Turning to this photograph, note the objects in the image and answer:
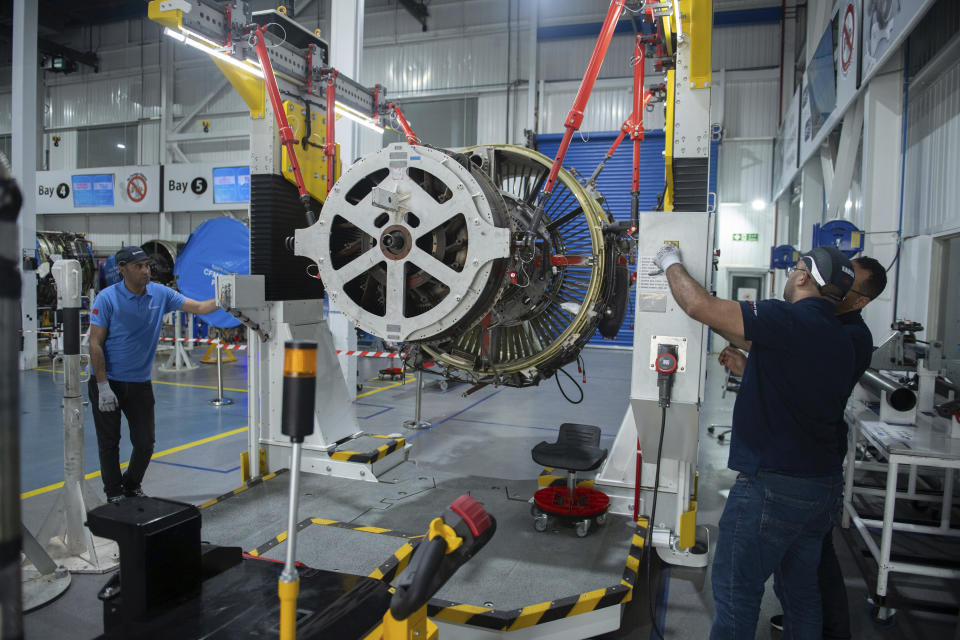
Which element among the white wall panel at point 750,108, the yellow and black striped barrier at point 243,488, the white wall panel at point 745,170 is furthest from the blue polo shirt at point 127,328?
the white wall panel at point 750,108

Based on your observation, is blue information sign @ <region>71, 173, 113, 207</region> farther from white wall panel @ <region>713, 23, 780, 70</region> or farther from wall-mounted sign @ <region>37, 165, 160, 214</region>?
white wall panel @ <region>713, 23, 780, 70</region>

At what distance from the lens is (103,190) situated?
1509 cm

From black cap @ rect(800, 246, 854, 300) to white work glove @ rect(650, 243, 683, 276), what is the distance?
20.3 inches

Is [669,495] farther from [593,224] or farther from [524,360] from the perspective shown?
[593,224]

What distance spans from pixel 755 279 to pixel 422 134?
8051 mm

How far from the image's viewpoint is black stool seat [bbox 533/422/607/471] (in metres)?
3.32

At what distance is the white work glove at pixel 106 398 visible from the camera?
11.0ft

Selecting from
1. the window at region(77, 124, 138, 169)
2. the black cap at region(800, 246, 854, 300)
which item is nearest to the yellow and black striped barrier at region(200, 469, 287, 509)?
the black cap at region(800, 246, 854, 300)

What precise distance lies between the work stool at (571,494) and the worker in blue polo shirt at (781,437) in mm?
1082

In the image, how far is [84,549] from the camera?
3166mm

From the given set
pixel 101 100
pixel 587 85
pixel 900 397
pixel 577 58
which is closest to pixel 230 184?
pixel 101 100

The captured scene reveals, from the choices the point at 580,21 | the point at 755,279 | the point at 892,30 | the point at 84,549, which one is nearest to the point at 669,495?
the point at 84,549

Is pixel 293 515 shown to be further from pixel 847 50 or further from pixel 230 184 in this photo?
pixel 230 184

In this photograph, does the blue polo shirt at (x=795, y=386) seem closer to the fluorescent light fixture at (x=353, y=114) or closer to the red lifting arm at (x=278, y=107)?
the red lifting arm at (x=278, y=107)
